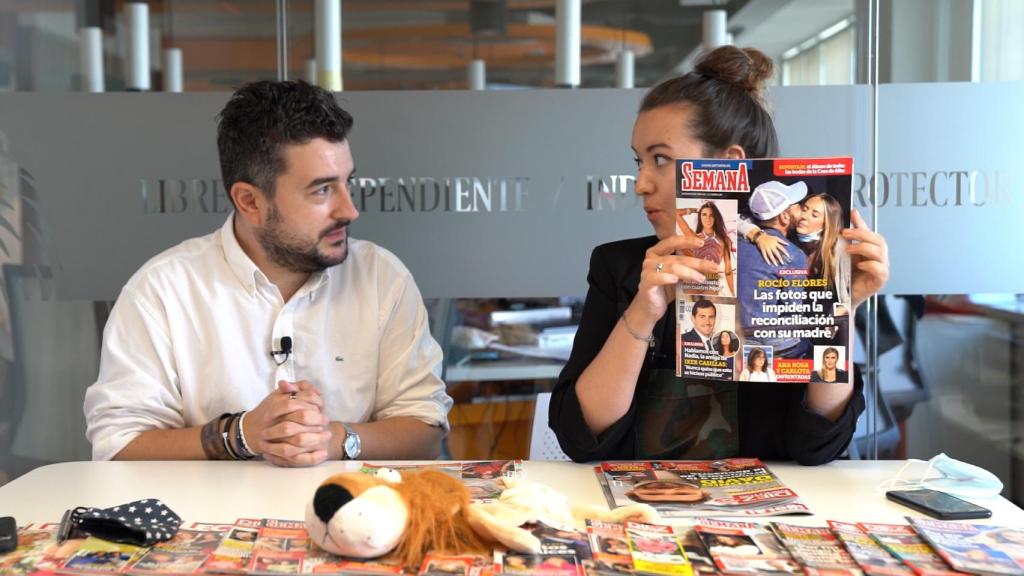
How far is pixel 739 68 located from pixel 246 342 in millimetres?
1288

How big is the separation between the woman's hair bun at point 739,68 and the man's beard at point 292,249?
0.93 metres

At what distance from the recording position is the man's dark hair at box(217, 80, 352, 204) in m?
2.34

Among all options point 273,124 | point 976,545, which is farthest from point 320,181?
point 976,545

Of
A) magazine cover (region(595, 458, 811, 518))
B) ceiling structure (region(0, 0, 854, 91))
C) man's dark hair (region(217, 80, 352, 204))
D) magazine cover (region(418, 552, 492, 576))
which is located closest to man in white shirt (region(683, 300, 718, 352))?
magazine cover (region(595, 458, 811, 518))

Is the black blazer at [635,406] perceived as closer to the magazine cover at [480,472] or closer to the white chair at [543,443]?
the magazine cover at [480,472]

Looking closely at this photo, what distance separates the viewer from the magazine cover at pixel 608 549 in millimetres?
1298

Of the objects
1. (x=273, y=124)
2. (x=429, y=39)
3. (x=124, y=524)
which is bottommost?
(x=124, y=524)

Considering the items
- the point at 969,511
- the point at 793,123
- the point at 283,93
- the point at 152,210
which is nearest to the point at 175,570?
the point at 969,511

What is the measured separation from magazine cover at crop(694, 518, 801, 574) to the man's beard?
1.20m

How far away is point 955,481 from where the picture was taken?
5.62 feet

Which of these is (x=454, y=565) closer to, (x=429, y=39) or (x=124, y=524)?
(x=124, y=524)

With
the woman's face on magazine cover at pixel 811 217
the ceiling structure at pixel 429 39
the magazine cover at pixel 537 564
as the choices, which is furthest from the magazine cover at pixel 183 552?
the ceiling structure at pixel 429 39

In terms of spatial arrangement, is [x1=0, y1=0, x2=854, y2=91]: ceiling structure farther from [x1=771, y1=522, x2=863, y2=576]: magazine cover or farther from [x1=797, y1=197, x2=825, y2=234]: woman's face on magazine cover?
[x1=771, y1=522, x2=863, y2=576]: magazine cover

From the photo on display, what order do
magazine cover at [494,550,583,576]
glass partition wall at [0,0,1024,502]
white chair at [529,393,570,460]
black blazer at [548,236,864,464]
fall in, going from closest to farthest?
1. magazine cover at [494,550,583,576]
2. black blazer at [548,236,864,464]
3. white chair at [529,393,570,460]
4. glass partition wall at [0,0,1024,502]
